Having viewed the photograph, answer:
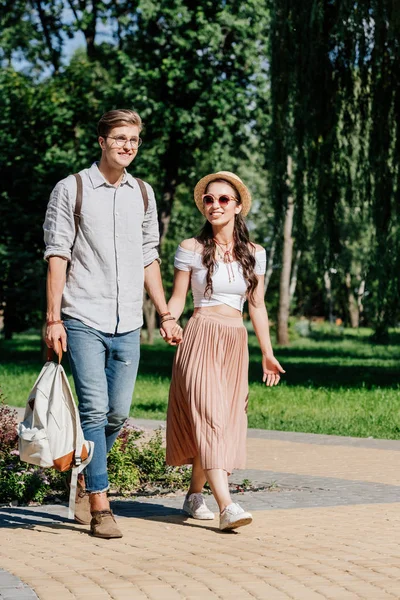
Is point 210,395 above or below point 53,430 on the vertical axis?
above

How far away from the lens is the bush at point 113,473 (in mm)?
7926

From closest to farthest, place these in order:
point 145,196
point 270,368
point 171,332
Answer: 1. point 171,332
2. point 145,196
3. point 270,368

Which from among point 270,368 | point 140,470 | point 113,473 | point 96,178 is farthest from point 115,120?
point 140,470

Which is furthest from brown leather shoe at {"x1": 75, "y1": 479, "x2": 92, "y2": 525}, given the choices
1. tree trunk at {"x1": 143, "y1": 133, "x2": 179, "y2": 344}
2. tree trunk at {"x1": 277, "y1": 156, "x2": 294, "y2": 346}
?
tree trunk at {"x1": 277, "y1": 156, "x2": 294, "y2": 346}

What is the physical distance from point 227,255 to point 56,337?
1242mm

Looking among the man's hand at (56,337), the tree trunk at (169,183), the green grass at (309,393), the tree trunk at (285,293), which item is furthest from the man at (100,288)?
the tree trunk at (285,293)

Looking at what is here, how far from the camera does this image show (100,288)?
6332 mm

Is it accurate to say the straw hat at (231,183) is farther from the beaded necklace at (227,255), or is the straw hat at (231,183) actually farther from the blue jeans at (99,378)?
the blue jeans at (99,378)

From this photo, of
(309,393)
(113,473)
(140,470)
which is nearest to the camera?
(113,473)

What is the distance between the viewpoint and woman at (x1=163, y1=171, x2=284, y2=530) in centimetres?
664

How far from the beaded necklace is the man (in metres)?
0.51

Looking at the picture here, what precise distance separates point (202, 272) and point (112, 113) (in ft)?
3.51

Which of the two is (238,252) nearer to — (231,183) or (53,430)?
(231,183)

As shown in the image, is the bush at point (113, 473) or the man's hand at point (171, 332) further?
the bush at point (113, 473)
